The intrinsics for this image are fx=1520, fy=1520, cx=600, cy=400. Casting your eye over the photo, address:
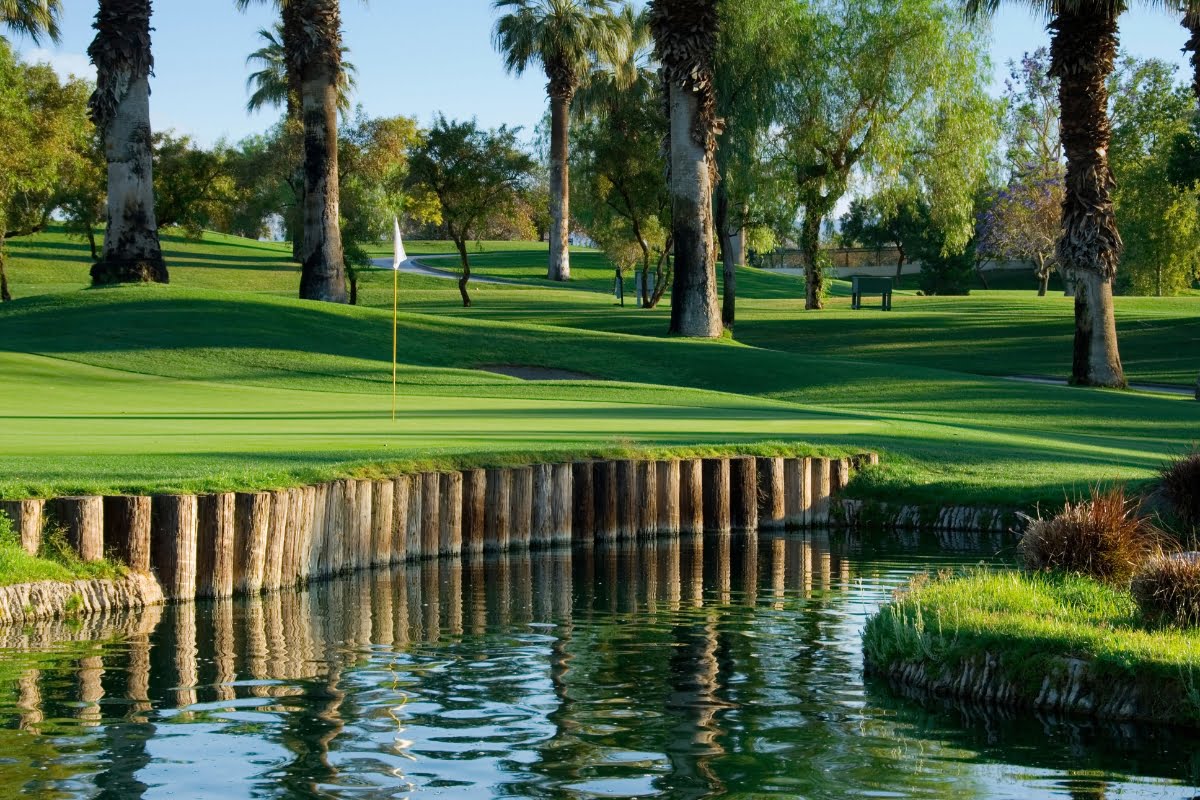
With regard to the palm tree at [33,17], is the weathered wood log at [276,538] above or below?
below

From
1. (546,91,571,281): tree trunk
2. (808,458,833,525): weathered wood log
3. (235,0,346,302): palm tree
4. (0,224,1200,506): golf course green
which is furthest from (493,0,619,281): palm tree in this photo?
(808,458,833,525): weathered wood log

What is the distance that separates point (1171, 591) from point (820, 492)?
413 inches

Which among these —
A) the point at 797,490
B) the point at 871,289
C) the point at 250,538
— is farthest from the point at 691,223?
the point at 250,538

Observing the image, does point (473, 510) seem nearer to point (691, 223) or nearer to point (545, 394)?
point (545, 394)

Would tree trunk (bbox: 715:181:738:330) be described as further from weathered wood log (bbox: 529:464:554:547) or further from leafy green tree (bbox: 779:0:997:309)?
weathered wood log (bbox: 529:464:554:547)

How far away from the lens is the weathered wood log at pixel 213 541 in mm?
14469

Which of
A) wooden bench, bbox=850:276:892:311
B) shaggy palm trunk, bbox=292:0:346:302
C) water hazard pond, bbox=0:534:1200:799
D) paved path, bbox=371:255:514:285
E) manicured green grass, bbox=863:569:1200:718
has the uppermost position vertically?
shaggy palm trunk, bbox=292:0:346:302

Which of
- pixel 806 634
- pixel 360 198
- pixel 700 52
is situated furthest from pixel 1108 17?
pixel 360 198

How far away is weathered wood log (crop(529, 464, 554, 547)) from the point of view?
18.7m

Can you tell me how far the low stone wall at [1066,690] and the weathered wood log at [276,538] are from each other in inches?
263

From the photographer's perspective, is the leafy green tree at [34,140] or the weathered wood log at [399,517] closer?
the weathered wood log at [399,517]

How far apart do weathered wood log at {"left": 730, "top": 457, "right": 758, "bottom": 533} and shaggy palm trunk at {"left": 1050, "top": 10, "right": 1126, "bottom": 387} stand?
63.4 ft

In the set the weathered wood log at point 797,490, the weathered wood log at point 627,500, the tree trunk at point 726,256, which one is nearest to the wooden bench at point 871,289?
the tree trunk at point 726,256

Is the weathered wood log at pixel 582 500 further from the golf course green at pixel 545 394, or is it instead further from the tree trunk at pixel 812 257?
the tree trunk at pixel 812 257
